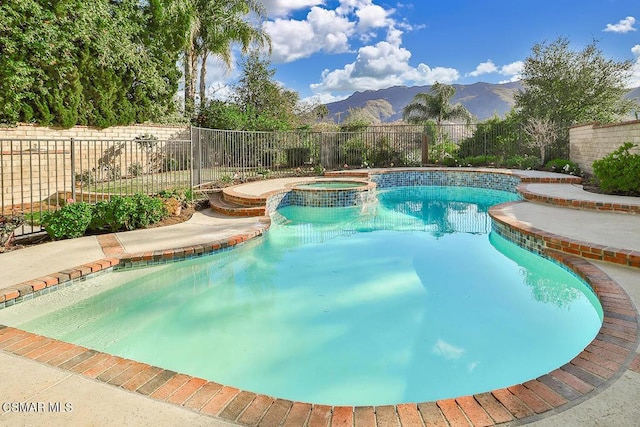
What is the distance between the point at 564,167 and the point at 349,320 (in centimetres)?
1251

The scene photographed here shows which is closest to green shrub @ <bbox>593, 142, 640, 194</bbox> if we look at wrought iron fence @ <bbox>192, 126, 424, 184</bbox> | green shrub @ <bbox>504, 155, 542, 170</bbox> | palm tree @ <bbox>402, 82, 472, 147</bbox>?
green shrub @ <bbox>504, 155, 542, 170</bbox>

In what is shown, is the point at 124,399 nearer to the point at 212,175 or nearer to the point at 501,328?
the point at 501,328

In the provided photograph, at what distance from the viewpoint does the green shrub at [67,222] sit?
17.2ft

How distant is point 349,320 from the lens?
3562 millimetres

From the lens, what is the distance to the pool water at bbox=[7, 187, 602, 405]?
106 inches

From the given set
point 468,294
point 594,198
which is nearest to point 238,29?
point 594,198

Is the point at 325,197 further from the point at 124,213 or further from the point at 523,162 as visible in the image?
the point at 523,162

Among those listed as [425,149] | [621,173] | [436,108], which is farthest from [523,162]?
[436,108]

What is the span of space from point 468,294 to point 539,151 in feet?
45.6

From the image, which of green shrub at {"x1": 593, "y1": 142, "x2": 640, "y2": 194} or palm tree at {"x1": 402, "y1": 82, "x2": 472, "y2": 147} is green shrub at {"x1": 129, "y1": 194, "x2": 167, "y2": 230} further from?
palm tree at {"x1": 402, "y1": 82, "x2": 472, "y2": 147}

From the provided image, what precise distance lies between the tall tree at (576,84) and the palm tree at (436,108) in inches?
464

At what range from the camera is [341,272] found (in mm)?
4887

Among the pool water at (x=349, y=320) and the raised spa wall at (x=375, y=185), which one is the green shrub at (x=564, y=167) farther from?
the pool water at (x=349, y=320)

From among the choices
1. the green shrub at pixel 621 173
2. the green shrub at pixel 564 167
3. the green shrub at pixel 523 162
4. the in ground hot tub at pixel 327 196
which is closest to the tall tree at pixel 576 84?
the green shrub at pixel 523 162
